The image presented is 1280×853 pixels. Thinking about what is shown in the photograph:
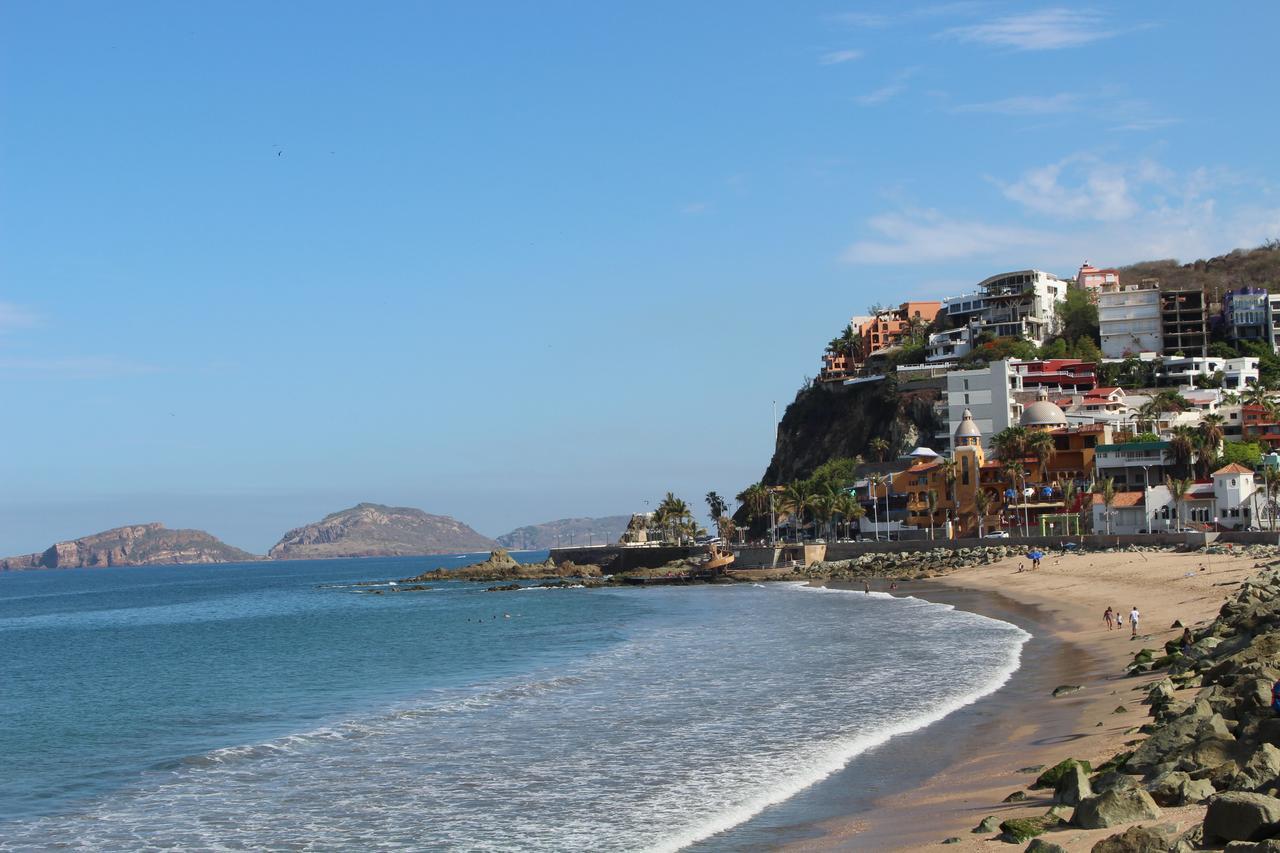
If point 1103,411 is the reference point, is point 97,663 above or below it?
below

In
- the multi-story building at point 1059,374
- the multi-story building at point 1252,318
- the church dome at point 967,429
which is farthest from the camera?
the multi-story building at point 1252,318

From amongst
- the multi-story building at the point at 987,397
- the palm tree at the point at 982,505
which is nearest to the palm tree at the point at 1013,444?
the palm tree at the point at 982,505

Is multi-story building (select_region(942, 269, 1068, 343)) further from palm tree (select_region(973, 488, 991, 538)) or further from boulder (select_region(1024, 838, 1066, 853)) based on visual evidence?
boulder (select_region(1024, 838, 1066, 853))

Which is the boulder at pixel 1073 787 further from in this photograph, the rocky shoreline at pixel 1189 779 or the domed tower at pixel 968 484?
the domed tower at pixel 968 484

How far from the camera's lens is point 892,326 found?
485ft

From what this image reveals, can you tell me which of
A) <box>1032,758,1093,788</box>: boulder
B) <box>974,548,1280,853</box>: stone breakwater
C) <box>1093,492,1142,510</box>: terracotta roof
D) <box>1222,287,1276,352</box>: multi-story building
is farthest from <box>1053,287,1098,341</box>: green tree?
<box>1032,758,1093,788</box>: boulder

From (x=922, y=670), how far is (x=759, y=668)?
511 centimetres

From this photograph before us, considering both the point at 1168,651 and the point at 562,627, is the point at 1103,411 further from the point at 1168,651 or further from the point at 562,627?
the point at 1168,651

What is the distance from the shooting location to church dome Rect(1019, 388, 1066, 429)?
317ft

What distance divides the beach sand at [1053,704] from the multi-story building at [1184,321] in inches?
2806

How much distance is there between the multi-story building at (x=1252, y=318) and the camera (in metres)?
123

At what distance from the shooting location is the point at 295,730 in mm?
29297

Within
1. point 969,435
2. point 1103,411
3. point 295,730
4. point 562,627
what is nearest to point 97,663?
point 562,627

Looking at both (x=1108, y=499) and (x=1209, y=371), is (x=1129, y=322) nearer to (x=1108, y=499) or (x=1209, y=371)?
(x=1209, y=371)
